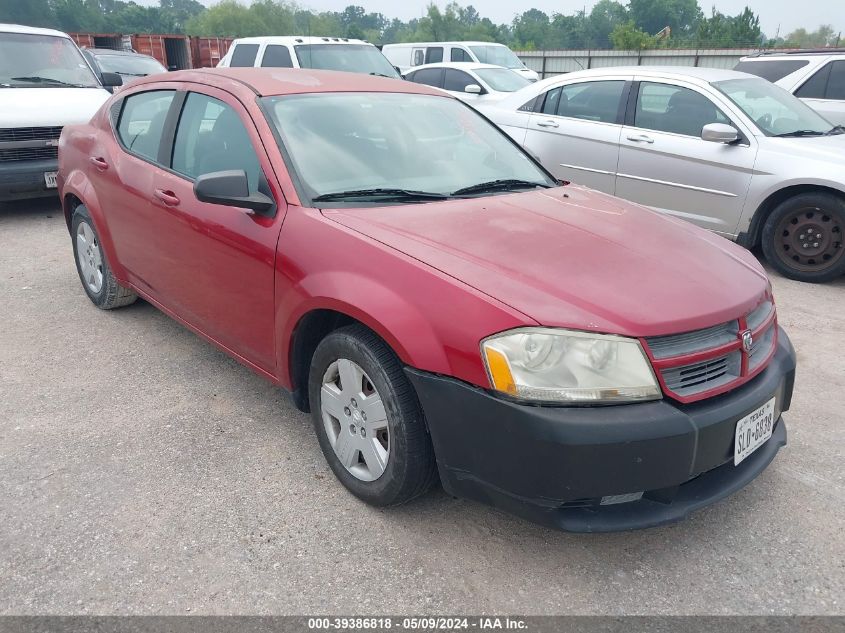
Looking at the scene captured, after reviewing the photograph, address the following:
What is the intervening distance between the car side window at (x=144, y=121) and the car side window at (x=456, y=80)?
7.95 meters

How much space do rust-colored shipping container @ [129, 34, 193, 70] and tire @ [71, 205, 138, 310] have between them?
66.3 feet

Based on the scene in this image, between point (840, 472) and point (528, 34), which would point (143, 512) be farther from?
point (528, 34)

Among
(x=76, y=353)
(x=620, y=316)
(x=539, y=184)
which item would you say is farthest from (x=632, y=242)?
(x=76, y=353)

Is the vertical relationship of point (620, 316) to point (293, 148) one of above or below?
below

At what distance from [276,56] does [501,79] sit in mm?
3666

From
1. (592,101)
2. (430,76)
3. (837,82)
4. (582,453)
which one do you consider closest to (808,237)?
(592,101)

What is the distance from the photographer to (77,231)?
4.89 metres

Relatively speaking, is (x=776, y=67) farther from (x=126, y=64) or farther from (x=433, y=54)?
(x=126, y=64)

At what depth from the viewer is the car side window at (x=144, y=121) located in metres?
3.88

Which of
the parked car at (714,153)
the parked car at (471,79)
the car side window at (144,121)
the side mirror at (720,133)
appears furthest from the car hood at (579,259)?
the parked car at (471,79)

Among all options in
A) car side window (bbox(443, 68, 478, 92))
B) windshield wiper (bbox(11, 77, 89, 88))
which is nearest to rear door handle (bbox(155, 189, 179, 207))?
windshield wiper (bbox(11, 77, 89, 88))

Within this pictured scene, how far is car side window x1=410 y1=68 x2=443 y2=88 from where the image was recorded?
12039mm

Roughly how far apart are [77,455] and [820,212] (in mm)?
5396

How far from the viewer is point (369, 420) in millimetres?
2654
